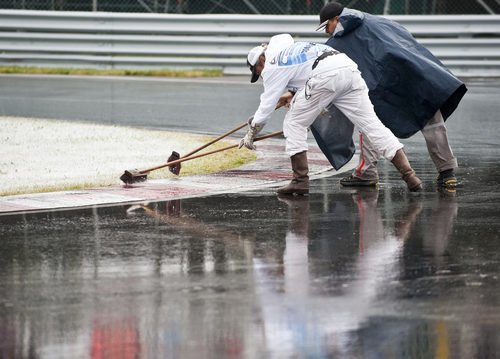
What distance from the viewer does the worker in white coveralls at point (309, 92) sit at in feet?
27.2

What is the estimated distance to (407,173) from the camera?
8.40m

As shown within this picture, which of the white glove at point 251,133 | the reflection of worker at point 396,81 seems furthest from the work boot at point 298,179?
the reflection of worker at point 396,81

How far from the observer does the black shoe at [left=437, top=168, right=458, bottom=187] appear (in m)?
8.83

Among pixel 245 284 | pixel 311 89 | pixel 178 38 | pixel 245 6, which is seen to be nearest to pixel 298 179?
pixel 311 89

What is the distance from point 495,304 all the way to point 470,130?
8.29 metres

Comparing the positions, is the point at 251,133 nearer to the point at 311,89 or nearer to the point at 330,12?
the point at 311,89

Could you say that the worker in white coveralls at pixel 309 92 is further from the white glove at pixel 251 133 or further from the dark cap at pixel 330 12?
the dark cap at pixel 330 12

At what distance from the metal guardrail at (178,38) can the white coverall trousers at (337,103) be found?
11307mm

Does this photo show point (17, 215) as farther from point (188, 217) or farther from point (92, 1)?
point (92, 1)

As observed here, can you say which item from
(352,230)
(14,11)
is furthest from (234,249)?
(14,11)

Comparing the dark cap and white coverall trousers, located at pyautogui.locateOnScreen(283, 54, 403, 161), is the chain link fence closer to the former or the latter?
the dark cap

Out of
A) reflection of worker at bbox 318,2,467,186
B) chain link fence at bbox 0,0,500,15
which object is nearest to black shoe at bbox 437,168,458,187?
reflection of worker at bbox 318,2,467,186

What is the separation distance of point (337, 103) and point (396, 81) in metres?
0.64

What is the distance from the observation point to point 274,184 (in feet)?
30.1
